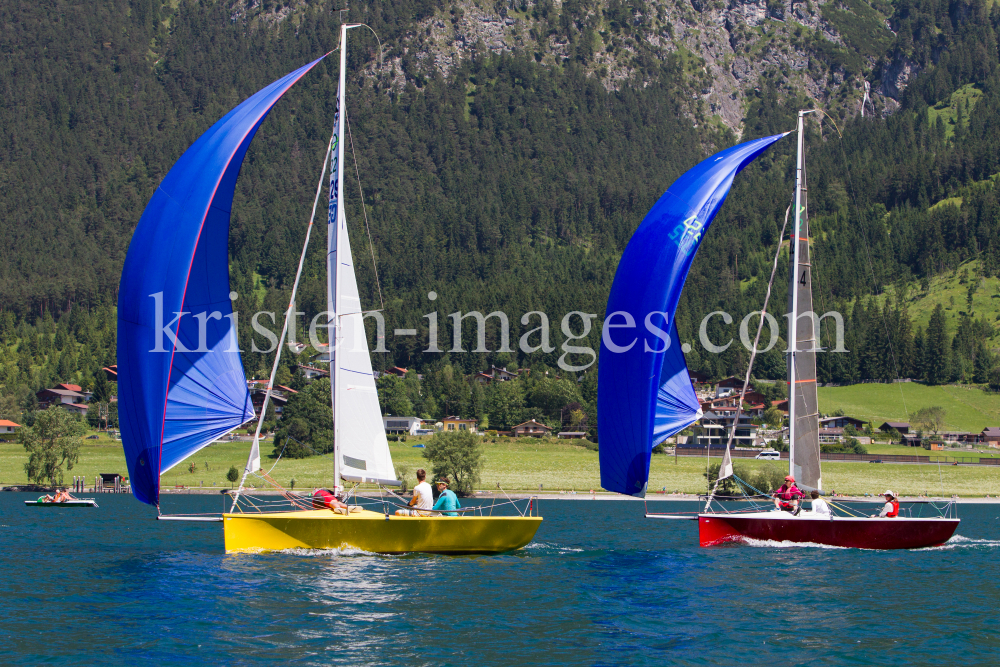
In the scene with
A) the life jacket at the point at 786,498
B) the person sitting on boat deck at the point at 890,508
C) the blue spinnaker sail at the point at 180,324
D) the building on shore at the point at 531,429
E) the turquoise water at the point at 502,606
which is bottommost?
the building on shore at the point at 531,429

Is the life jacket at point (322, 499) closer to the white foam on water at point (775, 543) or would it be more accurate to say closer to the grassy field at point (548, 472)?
the white foam on water at point (775, 543)

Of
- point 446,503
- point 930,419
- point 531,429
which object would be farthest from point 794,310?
point 930,419

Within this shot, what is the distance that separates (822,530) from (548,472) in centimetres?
5871

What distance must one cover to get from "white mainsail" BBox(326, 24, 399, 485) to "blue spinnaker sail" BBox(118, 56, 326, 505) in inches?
101

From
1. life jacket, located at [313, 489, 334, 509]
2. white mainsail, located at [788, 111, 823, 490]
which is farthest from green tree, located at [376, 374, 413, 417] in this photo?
life jacket, located at [313, 489, 334, 509]

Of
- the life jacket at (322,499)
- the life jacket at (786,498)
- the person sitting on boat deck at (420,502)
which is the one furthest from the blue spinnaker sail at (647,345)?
the life jacket at (322,499)

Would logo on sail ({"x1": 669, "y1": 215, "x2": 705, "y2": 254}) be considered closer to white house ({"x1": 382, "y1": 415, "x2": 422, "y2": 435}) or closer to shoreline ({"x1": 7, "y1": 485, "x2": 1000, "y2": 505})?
shoreline ({"x1": 7, "y1": 485, "x2": 1000, "y2": 505})

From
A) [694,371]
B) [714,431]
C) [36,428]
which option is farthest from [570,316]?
[36,428]

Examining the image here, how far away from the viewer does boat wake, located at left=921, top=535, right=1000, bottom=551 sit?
38938 millimetres

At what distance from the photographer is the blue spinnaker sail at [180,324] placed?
27906mm

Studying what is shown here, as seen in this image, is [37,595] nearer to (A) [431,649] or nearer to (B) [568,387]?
(A) [431,649]

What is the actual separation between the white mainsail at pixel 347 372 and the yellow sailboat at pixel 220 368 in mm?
32

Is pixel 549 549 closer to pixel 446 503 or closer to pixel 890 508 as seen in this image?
pixel 446 503

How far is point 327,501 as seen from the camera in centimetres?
3034
